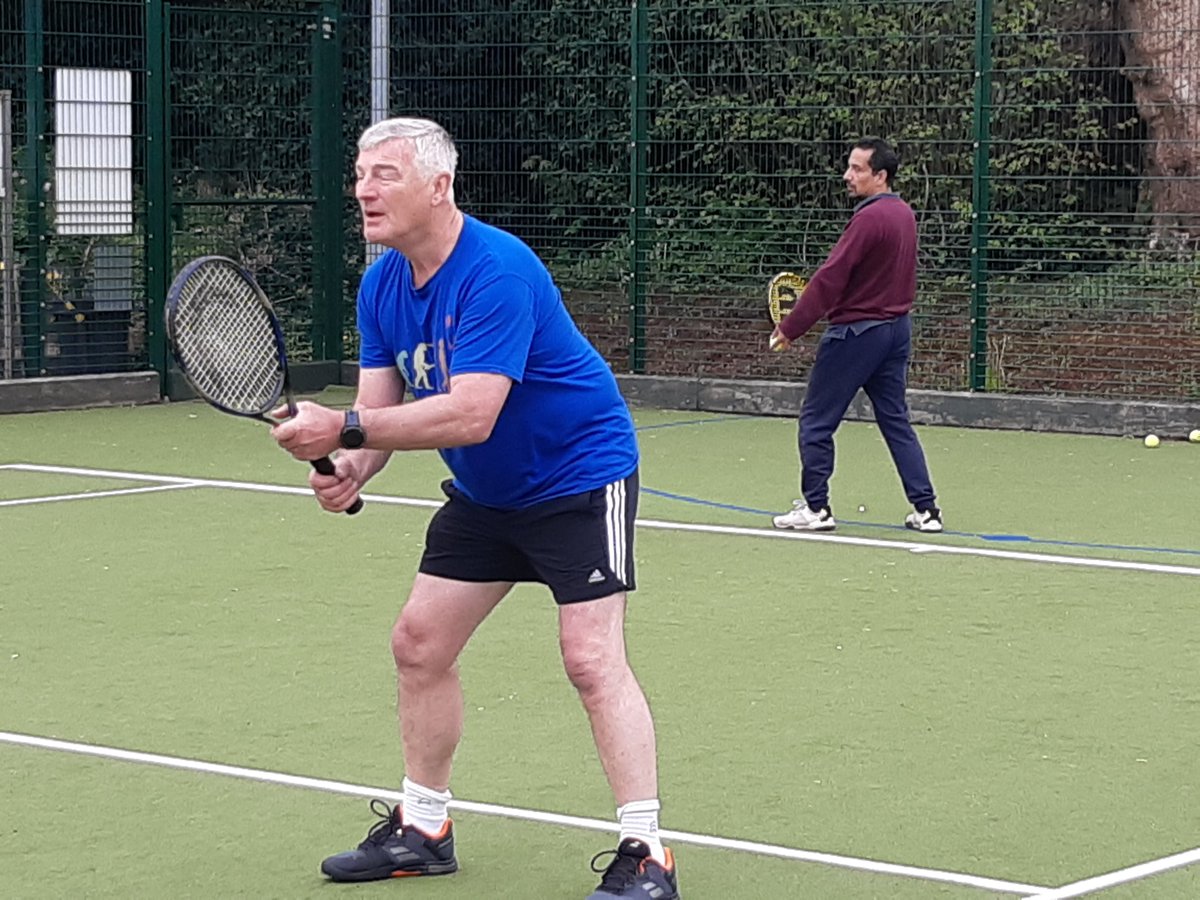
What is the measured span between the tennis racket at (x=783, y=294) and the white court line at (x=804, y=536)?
131 centimetres

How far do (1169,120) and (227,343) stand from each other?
11212mm

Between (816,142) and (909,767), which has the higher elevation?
(816,142)

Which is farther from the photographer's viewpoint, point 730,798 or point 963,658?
point 963,658

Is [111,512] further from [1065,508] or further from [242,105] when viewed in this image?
[242,105]

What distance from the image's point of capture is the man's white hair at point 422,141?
489 cm

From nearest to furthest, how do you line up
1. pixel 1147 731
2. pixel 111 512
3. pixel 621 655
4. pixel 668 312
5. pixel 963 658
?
1. pixel 621 655
2. pixel 1147 731
3. pixel 963 658
4. pixel 111 512
5. pixel 668 312

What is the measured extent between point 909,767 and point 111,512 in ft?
18.4

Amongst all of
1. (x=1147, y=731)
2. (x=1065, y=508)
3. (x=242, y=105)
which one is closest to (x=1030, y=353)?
(x=1065, y=508)

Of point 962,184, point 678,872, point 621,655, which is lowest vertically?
point 678,872

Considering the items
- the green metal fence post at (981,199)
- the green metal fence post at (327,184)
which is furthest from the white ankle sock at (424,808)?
the green metal fence post at (327,184)

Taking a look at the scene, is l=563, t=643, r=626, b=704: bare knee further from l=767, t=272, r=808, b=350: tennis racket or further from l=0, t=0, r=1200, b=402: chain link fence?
l=0, t=0, r=1200, b=402: chain link fence

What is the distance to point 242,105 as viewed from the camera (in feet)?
54.1

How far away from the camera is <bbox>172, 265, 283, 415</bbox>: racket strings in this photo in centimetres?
502

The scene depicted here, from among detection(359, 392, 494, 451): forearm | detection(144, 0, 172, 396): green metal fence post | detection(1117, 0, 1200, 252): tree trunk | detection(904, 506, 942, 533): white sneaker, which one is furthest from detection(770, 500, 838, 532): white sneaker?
detection(144, 0, 172, 396): green metal fence post
